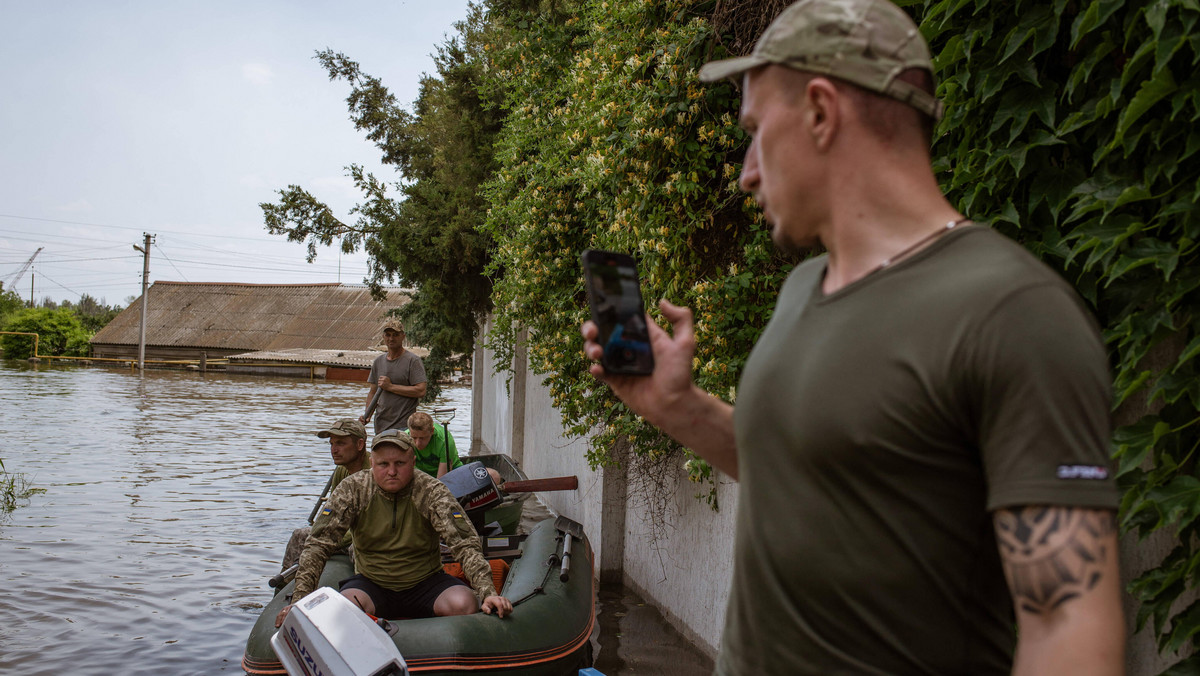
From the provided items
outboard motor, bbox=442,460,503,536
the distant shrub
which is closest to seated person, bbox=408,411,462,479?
outboard motor, bbox=442,460,503,536

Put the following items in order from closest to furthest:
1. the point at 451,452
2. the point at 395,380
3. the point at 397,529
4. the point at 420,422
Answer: the point at 397,529
the point at 420,422
the point at 451,452
the point at 395,380

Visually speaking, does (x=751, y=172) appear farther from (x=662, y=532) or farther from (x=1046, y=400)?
(x=662, y=532)

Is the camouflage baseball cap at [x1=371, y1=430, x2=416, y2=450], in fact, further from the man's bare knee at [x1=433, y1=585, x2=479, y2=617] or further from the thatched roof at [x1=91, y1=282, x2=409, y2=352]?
the thatched roof at [x1=91, y1=282, x2=409, y2=352]

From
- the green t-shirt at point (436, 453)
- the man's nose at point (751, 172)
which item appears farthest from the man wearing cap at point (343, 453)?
the man's nose at point (751, 172)

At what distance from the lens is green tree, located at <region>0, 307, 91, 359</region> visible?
184ft

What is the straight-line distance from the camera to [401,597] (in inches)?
226

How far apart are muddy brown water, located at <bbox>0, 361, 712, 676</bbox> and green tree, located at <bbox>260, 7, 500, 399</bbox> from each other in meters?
3.84

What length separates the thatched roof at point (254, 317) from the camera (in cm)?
5528

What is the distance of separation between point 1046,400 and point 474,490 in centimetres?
744

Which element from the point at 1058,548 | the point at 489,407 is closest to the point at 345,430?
the point at 1058,548

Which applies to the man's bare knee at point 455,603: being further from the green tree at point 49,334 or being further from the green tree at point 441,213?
the green tree at point 49,334

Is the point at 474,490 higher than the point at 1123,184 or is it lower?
lower

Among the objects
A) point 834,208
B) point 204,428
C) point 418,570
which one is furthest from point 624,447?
point 204,428

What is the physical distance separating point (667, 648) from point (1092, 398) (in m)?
5.83
